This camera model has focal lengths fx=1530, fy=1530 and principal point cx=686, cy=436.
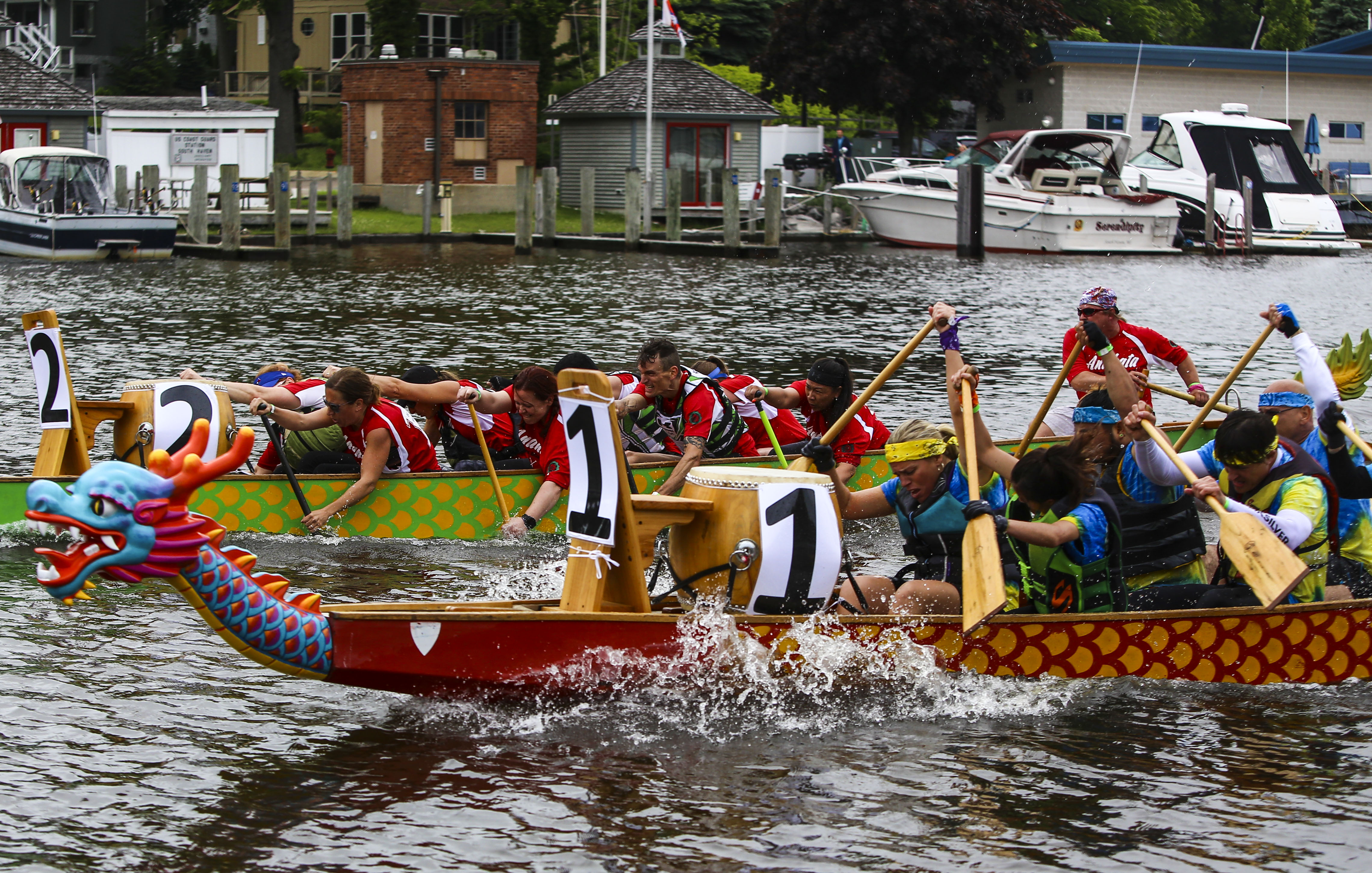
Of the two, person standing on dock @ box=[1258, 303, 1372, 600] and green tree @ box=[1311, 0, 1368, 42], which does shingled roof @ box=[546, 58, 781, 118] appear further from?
green tree @ box=[1311, 0, 1368, 42]

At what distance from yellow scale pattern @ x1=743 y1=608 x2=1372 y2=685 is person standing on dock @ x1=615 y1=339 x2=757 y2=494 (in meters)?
3.24

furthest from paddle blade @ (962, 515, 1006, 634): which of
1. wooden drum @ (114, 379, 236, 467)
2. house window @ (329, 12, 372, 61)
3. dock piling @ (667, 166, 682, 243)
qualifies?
house window @ (329, 12, 372, 61)

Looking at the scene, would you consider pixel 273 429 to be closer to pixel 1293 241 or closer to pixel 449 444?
pixel 449 444

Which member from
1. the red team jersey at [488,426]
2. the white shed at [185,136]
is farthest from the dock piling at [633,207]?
the red team jersey at [488,426]

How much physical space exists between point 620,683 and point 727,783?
71 centimetres

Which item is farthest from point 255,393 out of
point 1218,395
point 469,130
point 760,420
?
point 469,130

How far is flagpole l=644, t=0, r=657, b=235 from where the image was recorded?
118 ft

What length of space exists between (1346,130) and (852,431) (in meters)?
46.1

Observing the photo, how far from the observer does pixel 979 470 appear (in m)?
7.97

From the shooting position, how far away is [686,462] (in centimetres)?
1064

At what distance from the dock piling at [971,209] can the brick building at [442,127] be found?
42.7ft

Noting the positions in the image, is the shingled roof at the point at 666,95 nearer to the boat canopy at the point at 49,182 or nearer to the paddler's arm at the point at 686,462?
the boat canopy at the point at 49,182

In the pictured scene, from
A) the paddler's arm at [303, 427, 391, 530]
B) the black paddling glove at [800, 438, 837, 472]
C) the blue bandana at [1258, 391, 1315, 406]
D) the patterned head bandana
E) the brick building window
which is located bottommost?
the paddler's arm at [303, 427, 391, 530]

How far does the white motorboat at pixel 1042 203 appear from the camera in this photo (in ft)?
123
